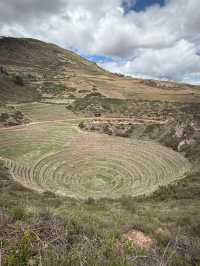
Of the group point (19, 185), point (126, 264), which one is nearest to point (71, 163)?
point (19, 185)

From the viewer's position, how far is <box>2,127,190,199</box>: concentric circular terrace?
19.0 meters

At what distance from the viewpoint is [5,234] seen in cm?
560

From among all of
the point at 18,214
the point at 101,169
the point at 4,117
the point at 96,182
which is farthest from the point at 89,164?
the point at 4,117

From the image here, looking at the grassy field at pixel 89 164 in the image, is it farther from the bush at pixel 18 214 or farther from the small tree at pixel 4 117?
the bush at pixel 18 214

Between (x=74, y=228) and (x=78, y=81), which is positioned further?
(x=78, y=81)

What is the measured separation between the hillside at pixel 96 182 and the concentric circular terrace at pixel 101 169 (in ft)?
0.26

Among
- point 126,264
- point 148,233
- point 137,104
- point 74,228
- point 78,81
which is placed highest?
point 78,81

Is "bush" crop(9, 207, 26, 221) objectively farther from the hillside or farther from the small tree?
the small tree

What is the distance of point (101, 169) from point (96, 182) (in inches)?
87.2

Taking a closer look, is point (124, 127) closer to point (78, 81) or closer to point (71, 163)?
point (71, 163)

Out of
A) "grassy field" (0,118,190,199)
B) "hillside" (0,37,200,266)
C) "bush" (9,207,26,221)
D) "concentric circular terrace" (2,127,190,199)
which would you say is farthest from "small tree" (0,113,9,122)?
"bush" (9,207,26,221)

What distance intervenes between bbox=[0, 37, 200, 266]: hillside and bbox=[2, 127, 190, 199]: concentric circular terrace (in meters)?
0.08

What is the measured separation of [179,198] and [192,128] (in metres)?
16.5

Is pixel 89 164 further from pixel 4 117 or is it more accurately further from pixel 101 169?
pixel 4 117
